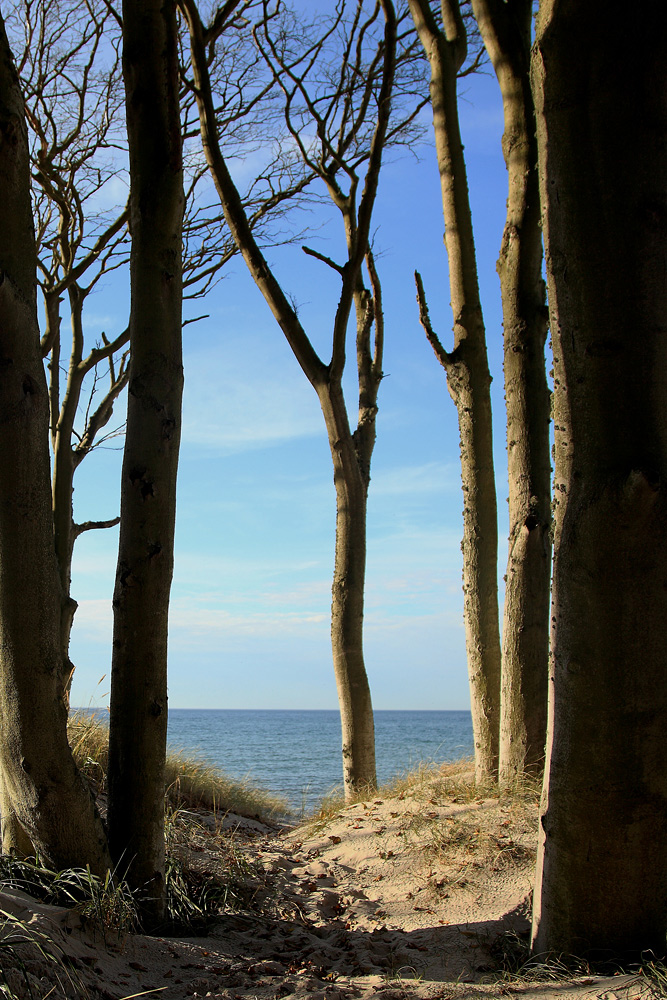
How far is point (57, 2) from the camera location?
26.2 ft

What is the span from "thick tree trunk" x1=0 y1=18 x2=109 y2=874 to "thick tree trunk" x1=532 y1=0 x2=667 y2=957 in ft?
6.29

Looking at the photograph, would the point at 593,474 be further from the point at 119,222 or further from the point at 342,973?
the point at 119,222

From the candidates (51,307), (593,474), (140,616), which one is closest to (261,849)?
(140,616)

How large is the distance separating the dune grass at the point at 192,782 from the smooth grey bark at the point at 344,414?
1.29 metres

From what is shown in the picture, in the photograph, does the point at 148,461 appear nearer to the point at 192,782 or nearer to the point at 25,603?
the point at 25,603

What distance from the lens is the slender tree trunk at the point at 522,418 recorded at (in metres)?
4.53

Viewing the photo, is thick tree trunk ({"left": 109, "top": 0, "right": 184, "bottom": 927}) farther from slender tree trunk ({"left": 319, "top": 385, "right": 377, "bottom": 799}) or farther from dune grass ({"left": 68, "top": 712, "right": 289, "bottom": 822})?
slender tree trunk ({"left": 319, "top": 385, "right": 377, "bottom": 799})

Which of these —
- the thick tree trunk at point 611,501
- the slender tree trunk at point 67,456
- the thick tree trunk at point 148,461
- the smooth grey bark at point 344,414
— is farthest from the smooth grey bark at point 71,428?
the thick tree trunk at point 611,501

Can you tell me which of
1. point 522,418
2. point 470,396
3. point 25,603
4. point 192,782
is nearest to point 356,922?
point 25,603

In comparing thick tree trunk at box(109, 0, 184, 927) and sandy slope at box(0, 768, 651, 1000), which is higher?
thick tree trunk at box(109, 0, 184, 927)

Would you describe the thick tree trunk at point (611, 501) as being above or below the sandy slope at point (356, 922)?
above

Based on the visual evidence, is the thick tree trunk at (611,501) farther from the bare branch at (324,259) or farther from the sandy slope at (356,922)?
the bare branch at (324,259)

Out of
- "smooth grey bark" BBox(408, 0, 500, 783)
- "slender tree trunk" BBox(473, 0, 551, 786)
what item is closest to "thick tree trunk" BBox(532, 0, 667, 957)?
"slender tree trunk" BBox(473, 0, 551, 786)

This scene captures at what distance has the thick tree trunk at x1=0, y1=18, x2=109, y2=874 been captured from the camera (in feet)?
9.94
